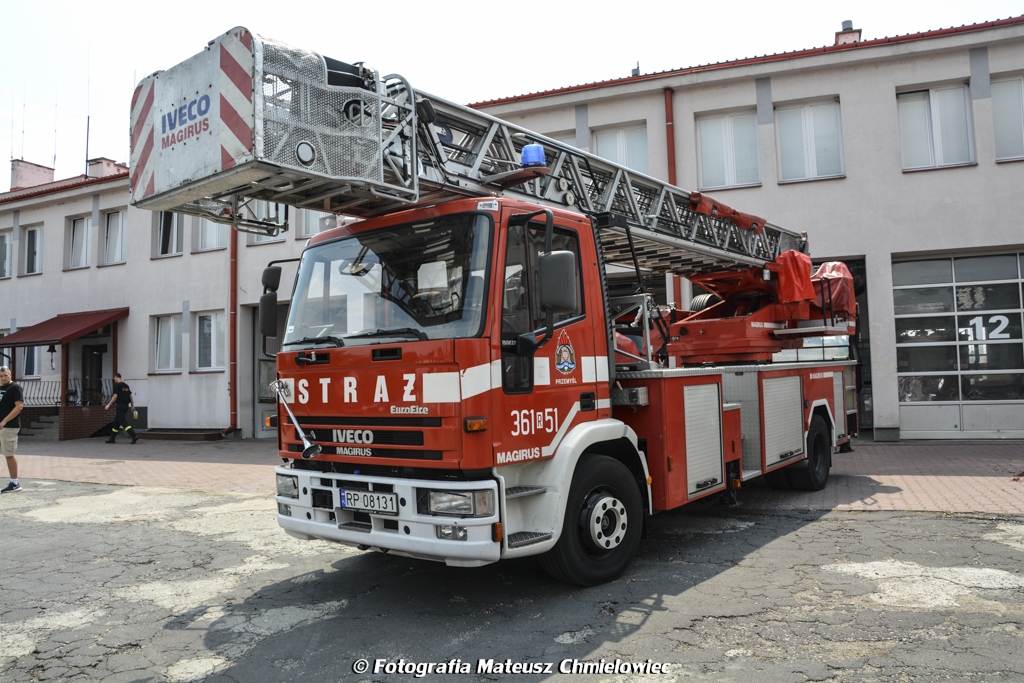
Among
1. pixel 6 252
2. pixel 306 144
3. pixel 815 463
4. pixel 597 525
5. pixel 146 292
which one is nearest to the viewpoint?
pixel 306 144

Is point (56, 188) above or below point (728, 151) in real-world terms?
above

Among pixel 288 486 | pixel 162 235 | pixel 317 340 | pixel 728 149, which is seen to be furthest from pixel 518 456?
pixel 162 235

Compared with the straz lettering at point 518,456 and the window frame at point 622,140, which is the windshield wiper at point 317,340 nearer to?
the straz lettering at point 518,456

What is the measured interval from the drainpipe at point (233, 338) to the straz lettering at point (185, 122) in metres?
14.5

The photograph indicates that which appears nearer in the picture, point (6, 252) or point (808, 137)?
point (808, 137)

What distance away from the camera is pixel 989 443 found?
509 inches

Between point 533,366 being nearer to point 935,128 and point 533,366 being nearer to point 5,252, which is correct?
point 935,128

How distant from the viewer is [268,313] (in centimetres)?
555

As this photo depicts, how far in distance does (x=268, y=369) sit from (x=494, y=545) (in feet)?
51.8

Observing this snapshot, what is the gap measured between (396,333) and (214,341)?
1603 cm

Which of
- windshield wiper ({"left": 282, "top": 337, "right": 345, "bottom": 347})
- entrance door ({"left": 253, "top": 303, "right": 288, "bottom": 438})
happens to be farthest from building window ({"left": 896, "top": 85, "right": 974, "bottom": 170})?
entrance door ({"left": 253, "top": 303, "right": 288, "bottom": 438})

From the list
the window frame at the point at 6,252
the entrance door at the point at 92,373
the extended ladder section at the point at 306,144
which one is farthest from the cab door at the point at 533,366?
the window frame at the point at 6,252

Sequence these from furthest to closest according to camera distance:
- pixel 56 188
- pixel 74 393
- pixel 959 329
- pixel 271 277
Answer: pixel 56 188 < pixel 74 393 < pixel 959 329 < pixel 271 277

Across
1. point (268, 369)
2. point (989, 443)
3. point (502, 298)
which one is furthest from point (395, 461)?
point (268, 369)
